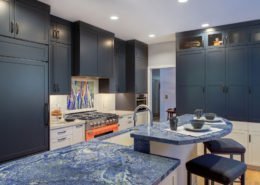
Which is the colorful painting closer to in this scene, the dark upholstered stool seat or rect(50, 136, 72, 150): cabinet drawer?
rect(50, 136, 72, 150): cabinet drawer

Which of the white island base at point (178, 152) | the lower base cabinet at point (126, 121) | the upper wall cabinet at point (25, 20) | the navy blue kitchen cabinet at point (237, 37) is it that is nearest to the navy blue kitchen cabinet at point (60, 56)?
the upper wall cabinet at point (25, 20)

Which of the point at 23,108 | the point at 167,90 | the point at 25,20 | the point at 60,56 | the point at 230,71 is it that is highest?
the point at 25,20

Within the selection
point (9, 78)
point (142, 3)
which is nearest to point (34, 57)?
point (9, 78)

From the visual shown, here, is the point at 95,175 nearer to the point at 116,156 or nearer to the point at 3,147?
the point at 116,156

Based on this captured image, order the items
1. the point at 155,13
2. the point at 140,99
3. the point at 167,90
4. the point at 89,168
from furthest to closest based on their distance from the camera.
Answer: the point at 167,90 → the point at 140,99 → the point at 155,13 → the point at 89,168

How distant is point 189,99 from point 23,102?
323cm

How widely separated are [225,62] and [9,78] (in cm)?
375

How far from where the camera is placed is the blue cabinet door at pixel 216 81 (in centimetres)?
396

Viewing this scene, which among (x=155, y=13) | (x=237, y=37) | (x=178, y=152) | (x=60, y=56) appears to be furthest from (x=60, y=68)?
(x=237, y=37)

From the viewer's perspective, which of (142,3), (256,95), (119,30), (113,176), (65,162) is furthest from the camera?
(119,30)

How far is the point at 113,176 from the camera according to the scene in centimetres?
106

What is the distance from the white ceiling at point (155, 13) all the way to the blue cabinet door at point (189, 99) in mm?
1290

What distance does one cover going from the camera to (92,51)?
153 inches

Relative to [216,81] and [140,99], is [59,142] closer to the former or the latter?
[140,99]
